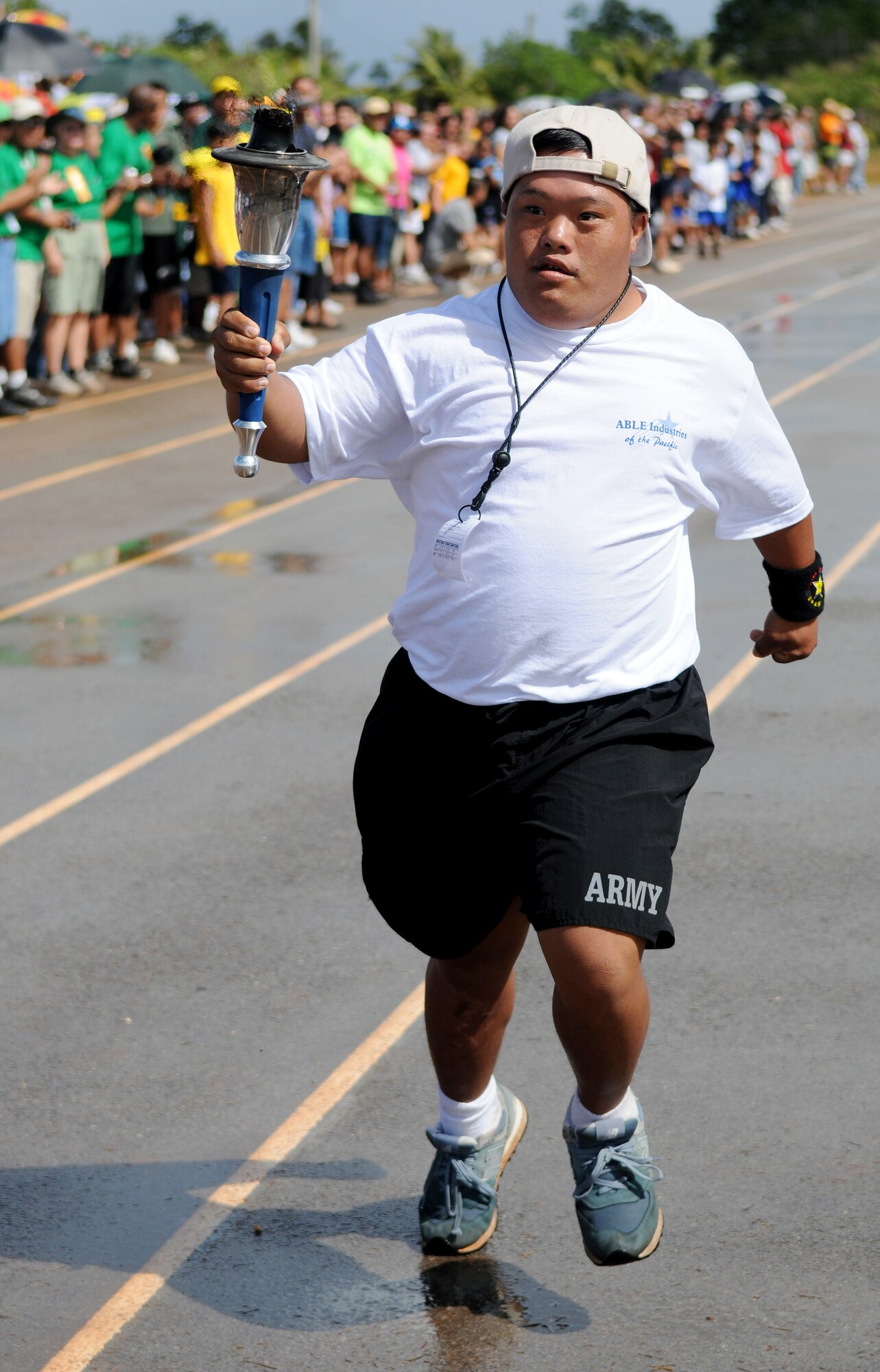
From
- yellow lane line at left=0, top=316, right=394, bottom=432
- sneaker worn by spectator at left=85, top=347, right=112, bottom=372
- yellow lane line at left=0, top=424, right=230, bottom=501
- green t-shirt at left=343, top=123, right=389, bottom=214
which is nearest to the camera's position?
yellow lane line at left=0, top=424, right=230, bottom=501

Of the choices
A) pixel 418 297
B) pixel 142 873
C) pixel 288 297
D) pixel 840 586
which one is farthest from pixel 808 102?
pixel 142 873

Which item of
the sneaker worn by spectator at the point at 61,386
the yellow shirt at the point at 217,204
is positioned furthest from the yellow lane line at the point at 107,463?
the yellow shirt at the point at 217,204

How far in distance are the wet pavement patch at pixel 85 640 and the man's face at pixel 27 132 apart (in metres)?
6.03

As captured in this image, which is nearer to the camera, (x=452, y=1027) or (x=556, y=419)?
(x=556, y=419)

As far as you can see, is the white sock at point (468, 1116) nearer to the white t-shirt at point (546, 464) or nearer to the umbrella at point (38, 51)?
the white t-shirt at point (546, 464)

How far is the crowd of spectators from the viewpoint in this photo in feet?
45.7

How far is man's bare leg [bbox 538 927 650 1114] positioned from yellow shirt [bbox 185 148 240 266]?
12493mm

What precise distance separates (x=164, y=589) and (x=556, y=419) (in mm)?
6345

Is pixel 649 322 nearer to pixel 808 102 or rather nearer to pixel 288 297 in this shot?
pixel 288 297

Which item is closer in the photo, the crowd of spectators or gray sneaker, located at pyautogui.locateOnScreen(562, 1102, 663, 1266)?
gray sneaker, located at pyautogui.locateOnScreen(562, 1102, 663, 1266)

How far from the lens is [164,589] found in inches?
367

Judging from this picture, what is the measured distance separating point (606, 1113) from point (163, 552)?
7.21 metres

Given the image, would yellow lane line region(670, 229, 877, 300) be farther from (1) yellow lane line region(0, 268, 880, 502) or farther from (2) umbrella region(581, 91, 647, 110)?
(1) yellow lane line region(0, 268, 880, 502)

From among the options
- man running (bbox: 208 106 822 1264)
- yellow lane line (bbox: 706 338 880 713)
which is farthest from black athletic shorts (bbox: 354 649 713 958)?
yellow lane line (bbox: 706 338 880 713)
